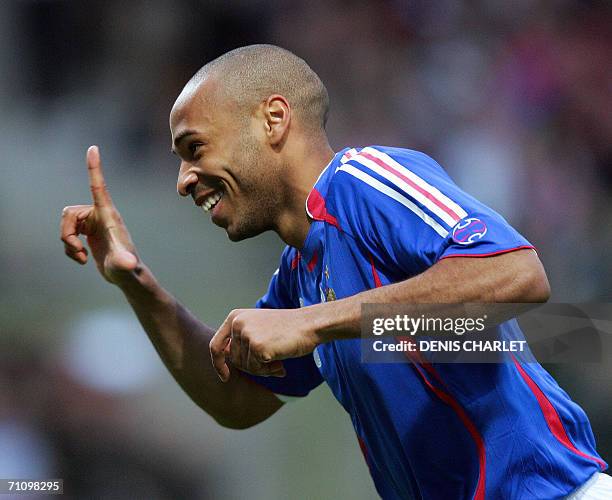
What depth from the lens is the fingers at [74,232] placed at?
3.19m

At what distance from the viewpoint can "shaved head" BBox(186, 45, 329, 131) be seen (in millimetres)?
3178

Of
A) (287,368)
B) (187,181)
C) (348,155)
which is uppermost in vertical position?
(187,181)

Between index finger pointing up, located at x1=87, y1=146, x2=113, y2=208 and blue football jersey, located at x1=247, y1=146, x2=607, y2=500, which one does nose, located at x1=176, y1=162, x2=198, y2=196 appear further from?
blue football jersey, located at x1=247, y1=146, x2=607, y2=500

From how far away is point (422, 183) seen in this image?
268 cm

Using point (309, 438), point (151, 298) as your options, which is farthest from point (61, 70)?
point (151, 298)

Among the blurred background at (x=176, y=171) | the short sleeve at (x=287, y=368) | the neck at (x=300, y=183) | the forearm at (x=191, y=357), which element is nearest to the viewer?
the neck at (x=300, y=183)

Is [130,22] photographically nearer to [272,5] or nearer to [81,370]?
[272,5]

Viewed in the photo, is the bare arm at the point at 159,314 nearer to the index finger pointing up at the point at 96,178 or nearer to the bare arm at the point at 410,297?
the index finger pointing up at the point at 96,178

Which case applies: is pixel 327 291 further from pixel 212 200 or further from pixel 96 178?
pixel 96 178

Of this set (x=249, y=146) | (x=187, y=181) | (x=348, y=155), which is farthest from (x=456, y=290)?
(x=187, y=181)

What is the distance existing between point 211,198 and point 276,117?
0.32 m

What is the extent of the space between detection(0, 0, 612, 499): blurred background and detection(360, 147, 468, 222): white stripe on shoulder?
3019mm

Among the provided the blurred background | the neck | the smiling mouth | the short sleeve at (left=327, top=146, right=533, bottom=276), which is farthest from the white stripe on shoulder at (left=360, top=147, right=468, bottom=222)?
the blurred background

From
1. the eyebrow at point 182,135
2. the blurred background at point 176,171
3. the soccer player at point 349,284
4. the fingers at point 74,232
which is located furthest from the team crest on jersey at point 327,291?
the blurred background at point 176,171
